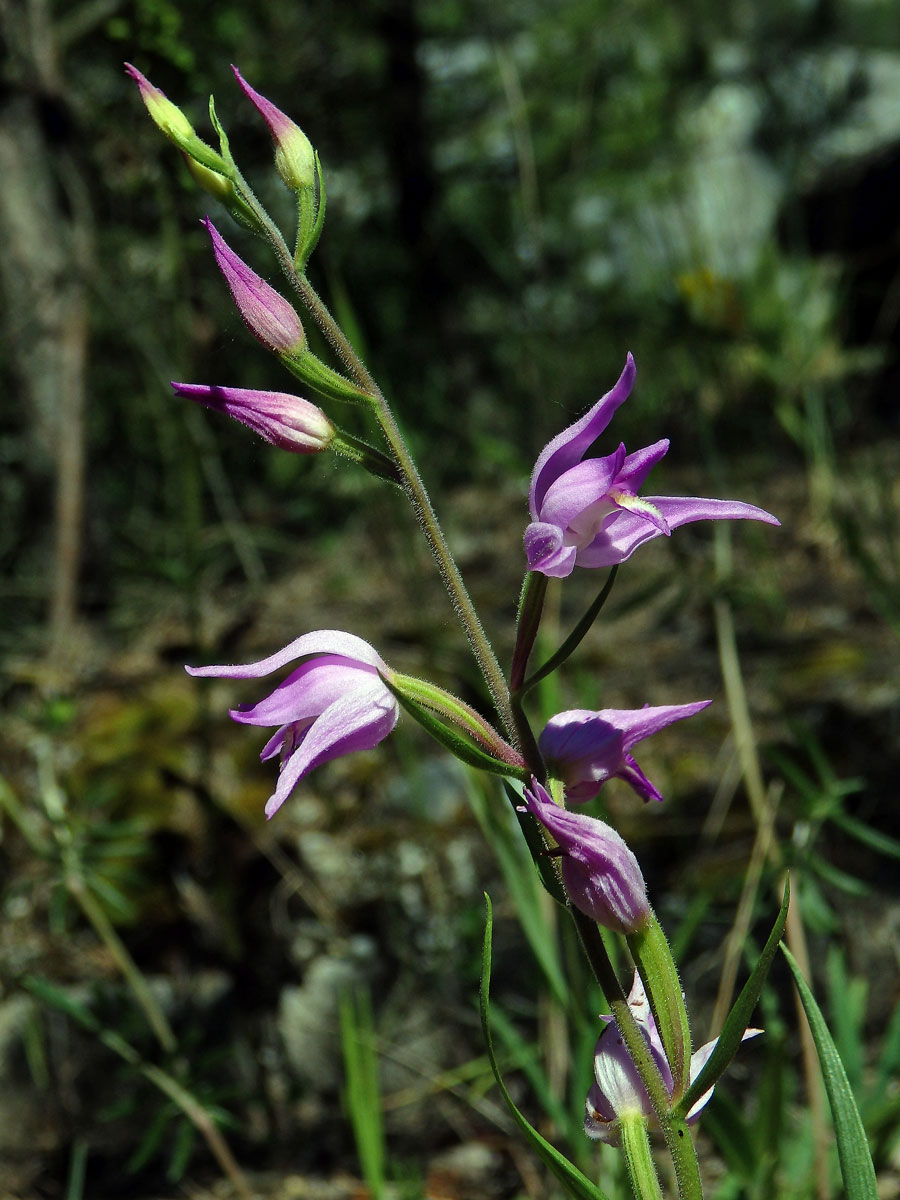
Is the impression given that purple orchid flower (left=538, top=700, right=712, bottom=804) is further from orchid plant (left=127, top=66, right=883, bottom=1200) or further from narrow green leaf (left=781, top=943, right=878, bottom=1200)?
narrow green leaf (left=781, top=943, right=878, bottom=1200)

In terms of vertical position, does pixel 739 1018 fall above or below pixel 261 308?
below

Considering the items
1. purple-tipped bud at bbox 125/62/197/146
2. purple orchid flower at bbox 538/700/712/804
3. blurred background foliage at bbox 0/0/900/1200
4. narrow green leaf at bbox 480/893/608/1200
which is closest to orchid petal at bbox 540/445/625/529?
purple orchid flower at bbox 538/700/712/804

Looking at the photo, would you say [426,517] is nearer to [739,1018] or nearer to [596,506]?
[596,506]

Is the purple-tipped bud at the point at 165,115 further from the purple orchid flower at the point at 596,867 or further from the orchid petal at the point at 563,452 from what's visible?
the purple orchid flower at the point at 596,867

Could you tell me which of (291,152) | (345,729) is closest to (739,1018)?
(345,729)

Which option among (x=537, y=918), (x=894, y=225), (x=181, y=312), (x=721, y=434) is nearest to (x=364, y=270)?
(x=721, y=434)

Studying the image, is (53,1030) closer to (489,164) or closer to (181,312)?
(181,312)
